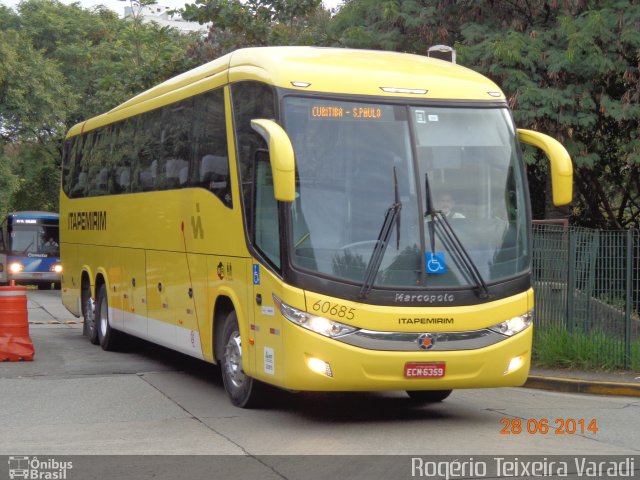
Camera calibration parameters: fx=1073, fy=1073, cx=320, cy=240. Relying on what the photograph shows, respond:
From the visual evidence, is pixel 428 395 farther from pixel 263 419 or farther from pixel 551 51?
pixel 551 51

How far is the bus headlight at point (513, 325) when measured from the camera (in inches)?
387

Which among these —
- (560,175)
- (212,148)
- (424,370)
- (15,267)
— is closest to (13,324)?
(212,148)

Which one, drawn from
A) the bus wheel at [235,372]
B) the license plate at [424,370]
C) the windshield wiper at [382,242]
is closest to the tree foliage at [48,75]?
the bus wheel at [235,372]

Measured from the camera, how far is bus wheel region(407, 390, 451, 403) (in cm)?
1152

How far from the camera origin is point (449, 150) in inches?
394

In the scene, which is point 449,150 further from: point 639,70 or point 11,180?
point 11,180

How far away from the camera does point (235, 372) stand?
1107 cm

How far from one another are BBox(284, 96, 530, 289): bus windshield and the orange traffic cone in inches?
251
